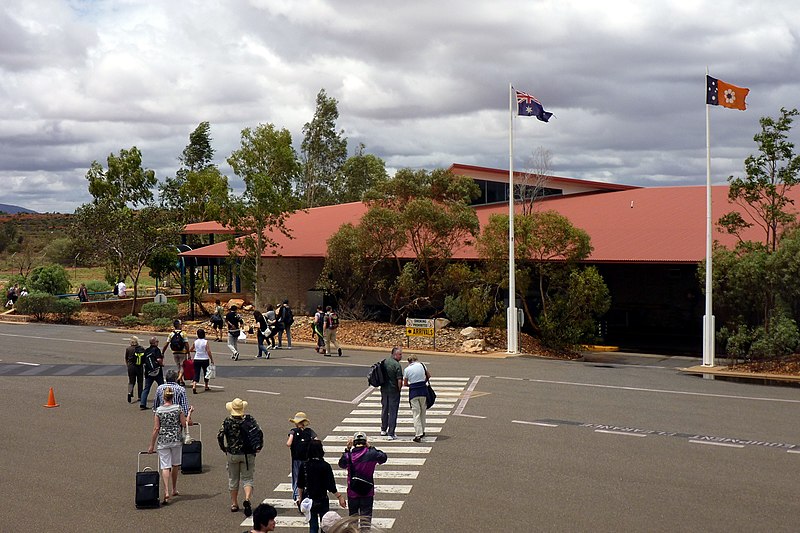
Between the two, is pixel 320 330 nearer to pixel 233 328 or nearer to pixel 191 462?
pixel 233 328

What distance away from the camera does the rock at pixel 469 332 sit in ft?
109

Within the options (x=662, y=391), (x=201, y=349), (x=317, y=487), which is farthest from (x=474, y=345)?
(x=317, y=487)

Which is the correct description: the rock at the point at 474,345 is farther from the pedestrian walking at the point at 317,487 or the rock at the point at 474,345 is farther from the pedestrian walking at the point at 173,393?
the pedestrian walking at the point at 317,487

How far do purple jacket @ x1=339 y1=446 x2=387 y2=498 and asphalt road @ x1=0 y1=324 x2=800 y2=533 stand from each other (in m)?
1.19

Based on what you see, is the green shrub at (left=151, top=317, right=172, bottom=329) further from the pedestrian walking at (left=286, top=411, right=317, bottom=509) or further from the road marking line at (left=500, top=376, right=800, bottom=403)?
the pedestrian walking at (left=286, top=411, right=317, bottom=509)

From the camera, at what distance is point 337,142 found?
257 feet

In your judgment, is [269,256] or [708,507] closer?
[708,507]

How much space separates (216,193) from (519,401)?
80.5ft

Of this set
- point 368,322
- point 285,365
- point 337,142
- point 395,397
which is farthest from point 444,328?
point 337,142

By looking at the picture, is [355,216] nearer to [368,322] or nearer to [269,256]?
[269,256]

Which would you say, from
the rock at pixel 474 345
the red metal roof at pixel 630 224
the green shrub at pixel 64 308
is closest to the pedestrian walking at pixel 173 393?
the rock at pixel 474 345

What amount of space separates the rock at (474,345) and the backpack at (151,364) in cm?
1453

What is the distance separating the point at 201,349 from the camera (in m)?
21.5

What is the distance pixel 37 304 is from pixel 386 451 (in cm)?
3272
